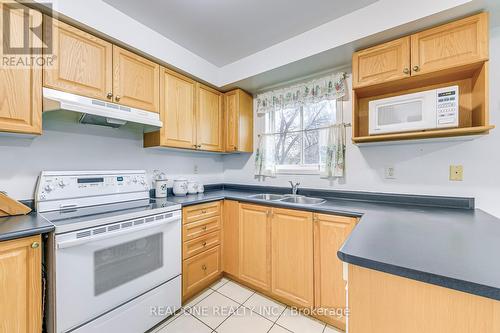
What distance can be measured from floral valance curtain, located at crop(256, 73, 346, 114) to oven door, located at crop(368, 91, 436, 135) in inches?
20.6

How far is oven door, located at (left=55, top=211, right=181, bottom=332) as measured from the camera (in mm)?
1180

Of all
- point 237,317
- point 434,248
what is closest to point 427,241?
point 434,248

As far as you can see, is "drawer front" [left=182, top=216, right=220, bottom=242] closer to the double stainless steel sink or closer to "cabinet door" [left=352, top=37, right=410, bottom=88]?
the double stainless steel sink

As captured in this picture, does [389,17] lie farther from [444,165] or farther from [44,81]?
[44,81]

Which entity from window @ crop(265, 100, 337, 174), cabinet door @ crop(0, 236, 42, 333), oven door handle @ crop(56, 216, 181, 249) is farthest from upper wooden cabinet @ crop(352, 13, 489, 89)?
cabinet door @ crop(0, 236, 42, 333)

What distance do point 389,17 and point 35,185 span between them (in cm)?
280

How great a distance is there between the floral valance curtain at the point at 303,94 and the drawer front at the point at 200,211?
1317 mm

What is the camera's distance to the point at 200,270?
2027mm

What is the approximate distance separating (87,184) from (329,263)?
199 cm

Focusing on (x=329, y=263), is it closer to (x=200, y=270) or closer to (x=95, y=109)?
(x=200, y=270)

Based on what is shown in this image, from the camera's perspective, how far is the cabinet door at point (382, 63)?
1.55 meters

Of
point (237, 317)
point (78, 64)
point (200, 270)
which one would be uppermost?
point (78, 64)

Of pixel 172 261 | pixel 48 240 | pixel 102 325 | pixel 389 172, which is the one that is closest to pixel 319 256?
pixel 389 172

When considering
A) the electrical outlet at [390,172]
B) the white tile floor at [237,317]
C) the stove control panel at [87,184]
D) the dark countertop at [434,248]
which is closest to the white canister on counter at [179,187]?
the stove control panel at [87,184]
